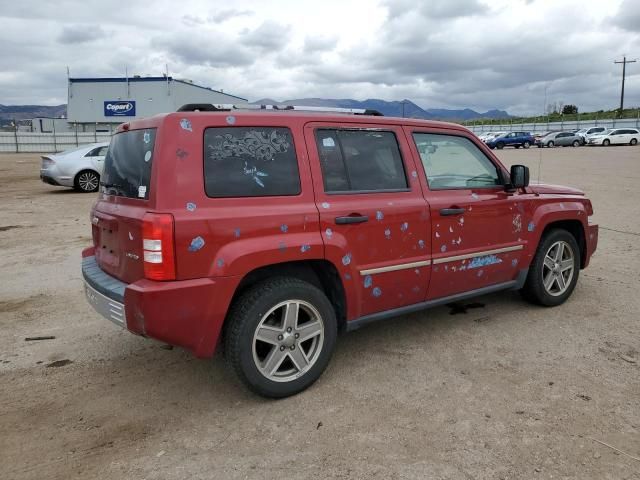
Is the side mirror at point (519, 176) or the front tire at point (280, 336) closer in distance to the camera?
the front tire at point (280, 336)

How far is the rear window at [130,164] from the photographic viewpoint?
3035mm

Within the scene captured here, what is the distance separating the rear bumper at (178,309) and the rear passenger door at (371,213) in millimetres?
776

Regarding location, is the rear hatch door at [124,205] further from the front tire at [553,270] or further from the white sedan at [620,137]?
the white sedan at [620,137]

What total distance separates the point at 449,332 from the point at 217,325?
7.16ft

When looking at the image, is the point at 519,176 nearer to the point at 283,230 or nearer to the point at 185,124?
the point at 283,230

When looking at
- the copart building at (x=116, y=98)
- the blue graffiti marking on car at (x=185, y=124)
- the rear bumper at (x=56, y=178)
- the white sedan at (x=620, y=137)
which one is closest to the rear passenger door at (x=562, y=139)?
the white sedan at (x=620, y=137)

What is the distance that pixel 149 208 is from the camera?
2895 millimetres

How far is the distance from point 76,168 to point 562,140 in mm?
40225

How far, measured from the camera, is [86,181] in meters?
14.6

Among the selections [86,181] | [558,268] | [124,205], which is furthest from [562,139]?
[124,205]

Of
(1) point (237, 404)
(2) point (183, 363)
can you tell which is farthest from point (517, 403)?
(2) point (183, 363)

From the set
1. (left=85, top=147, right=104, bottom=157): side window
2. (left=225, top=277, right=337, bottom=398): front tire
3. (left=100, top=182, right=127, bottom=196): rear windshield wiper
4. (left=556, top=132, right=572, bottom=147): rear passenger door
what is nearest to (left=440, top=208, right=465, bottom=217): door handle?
(left=225, top=277, right=337, bottom=398): front tire

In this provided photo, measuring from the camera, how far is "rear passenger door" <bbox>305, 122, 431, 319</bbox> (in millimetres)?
3379

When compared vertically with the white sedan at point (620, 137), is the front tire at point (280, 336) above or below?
below
